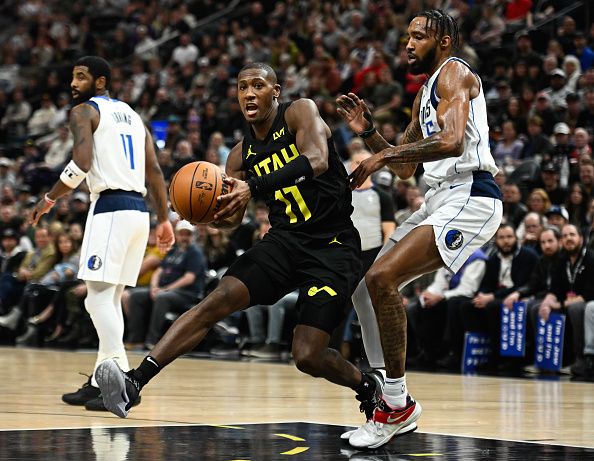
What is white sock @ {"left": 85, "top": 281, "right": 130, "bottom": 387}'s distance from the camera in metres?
7.07

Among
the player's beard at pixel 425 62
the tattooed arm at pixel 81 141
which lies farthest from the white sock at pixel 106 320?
the player's beard at pixel 425 62

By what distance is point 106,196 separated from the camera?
284 inches

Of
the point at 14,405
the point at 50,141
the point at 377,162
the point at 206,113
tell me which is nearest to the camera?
the point at 377,162

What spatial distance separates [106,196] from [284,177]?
210cm

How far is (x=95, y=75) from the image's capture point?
7.34m

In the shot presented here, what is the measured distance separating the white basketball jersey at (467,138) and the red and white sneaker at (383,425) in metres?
1.14

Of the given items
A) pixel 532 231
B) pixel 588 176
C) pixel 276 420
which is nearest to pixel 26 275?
pixel 532 231

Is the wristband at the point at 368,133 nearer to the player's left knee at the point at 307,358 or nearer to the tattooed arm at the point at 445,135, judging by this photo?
the tattooed arm at the point at 445,135

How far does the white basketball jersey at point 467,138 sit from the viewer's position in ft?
18.3

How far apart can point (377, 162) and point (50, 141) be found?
15.5 metres

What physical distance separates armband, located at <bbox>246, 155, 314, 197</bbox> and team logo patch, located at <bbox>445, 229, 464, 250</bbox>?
72cm

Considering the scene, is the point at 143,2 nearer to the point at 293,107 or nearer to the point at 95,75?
the point at 95,75

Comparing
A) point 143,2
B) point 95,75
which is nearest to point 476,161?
point 95,75

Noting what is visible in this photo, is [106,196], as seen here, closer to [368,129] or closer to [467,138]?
[368,129]
